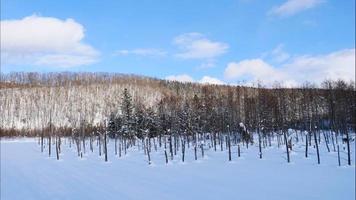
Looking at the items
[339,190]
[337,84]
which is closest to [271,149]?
[339,190]

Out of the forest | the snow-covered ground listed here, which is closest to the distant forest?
the forest

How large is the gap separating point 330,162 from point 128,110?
130ft

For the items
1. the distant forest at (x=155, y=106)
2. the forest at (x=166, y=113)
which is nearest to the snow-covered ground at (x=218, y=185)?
the forest at (x=166, y=113)

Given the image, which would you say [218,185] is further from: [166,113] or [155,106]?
[155,106]

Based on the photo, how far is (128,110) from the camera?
70.9 meters

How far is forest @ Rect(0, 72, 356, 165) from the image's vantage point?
206 feet

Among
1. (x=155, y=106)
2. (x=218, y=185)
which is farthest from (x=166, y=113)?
(x=218, y=185)

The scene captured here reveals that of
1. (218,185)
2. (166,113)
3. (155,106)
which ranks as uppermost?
(155,106)

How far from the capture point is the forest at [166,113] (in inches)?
2473

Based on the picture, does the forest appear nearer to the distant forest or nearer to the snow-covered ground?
the distant forest

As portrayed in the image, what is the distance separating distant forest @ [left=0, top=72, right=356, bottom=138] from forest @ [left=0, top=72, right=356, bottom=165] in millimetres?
195

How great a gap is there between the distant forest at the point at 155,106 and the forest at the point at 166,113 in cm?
19

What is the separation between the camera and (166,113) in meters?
77.8

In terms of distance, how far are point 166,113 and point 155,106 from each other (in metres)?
31.2
